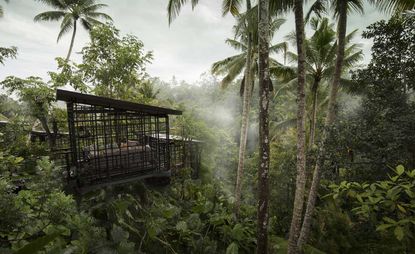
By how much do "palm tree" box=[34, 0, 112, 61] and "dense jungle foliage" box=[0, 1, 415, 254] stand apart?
9.53 metres

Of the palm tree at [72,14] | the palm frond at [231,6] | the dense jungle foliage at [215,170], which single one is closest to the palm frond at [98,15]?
the palm tree at [72,14]

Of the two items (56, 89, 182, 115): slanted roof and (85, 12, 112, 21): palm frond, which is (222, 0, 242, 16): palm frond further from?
(85, 12, 112, 21): palm frond

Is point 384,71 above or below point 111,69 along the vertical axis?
below

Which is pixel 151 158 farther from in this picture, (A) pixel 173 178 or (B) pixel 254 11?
(B) pixel 254 11

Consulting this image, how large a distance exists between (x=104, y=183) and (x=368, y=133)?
8.40m

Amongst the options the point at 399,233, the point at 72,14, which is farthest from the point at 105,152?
the point at 72,14

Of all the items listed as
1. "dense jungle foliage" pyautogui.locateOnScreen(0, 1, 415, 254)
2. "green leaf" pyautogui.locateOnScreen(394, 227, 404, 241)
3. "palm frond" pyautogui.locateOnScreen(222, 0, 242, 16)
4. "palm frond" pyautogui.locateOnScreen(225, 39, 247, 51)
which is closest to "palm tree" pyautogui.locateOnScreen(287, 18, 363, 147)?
"dense jungle foliage" pyautogui.locateOnScreen(0, 1, 415, 254)

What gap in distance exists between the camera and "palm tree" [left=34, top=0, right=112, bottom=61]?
19.7 m

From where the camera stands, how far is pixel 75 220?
4.55m

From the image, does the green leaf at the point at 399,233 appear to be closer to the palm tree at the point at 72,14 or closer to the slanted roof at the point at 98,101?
the slanted roof at the point at 98,101

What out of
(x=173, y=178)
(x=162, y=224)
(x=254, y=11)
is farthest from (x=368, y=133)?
(x=173, y=178)

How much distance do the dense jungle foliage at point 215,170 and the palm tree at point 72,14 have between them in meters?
9.53

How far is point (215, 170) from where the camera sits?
1592 cm

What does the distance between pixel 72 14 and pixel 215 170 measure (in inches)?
712
